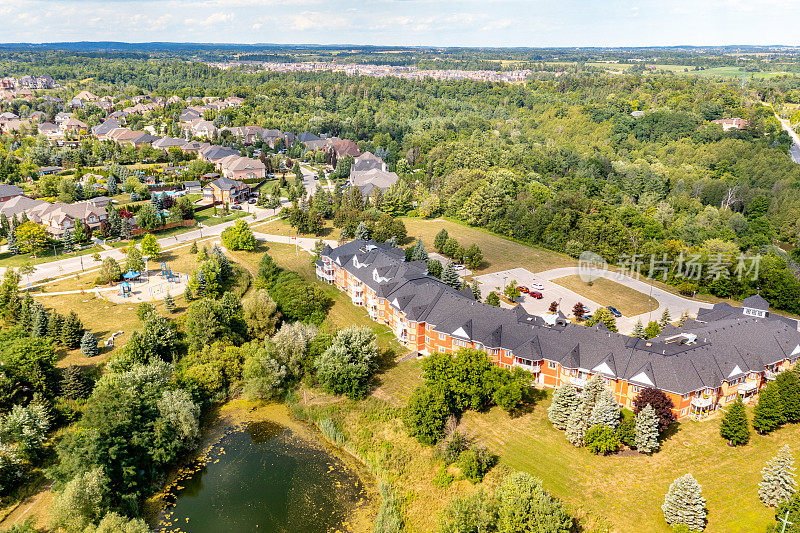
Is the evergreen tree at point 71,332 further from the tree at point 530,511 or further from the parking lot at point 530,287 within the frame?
the parking lot at point 530,287

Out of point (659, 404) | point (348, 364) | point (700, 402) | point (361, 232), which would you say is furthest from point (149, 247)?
point (700, 402)

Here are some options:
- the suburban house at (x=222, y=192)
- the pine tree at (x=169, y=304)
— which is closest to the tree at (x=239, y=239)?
the pine tree at (x=169, y=304)

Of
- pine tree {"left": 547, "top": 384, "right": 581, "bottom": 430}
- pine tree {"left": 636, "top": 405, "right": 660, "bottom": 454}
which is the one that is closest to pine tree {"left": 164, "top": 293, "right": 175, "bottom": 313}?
pine tree {"left": 547, "top": 384, "right": 581, "bottom": 430}

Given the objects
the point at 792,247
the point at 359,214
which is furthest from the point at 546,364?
the point at 792,247

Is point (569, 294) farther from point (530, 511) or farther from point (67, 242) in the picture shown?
point (67, 242)

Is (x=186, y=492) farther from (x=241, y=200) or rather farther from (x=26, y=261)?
(x=241, y=200)

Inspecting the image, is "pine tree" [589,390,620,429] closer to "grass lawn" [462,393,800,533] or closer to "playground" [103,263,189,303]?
"grass lawn" [462,393,800,533]
